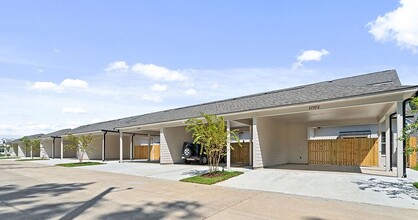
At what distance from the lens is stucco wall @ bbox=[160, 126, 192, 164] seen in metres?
19.4

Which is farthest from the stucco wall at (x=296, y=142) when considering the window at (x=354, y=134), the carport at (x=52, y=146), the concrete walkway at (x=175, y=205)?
the carport at (x=52, y=146)

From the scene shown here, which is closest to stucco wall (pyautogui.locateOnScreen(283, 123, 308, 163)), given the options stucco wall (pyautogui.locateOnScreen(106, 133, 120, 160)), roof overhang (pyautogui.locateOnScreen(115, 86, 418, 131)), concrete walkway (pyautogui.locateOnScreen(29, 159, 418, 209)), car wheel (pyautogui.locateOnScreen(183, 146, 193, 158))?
roof overhang (pyautogui.locateOnScreen(115, 86, 418, 131))

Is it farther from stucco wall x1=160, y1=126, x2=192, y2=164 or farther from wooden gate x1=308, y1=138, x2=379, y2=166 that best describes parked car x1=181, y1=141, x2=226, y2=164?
wooden gate x1=308, y1=138, x2=379, y2=166

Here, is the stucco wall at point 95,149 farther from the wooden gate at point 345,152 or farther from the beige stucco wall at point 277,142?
the wooden gate at point 345,152

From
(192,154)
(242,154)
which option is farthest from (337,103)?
(192,154)

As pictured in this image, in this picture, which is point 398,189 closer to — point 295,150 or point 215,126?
point 215,126

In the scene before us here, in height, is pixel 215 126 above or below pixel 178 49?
below

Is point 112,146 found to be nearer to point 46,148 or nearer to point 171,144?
point 171,144

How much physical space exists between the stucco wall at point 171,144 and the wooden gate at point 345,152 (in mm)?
9124

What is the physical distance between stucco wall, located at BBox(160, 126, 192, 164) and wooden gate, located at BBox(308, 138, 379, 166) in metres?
9.12

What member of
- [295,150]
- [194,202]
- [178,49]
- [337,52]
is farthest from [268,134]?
[194,202]

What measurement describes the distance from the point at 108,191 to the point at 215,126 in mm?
4886

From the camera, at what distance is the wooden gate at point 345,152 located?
Answer: 16234 millimetres

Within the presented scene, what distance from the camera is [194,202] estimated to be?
6.79 metres
